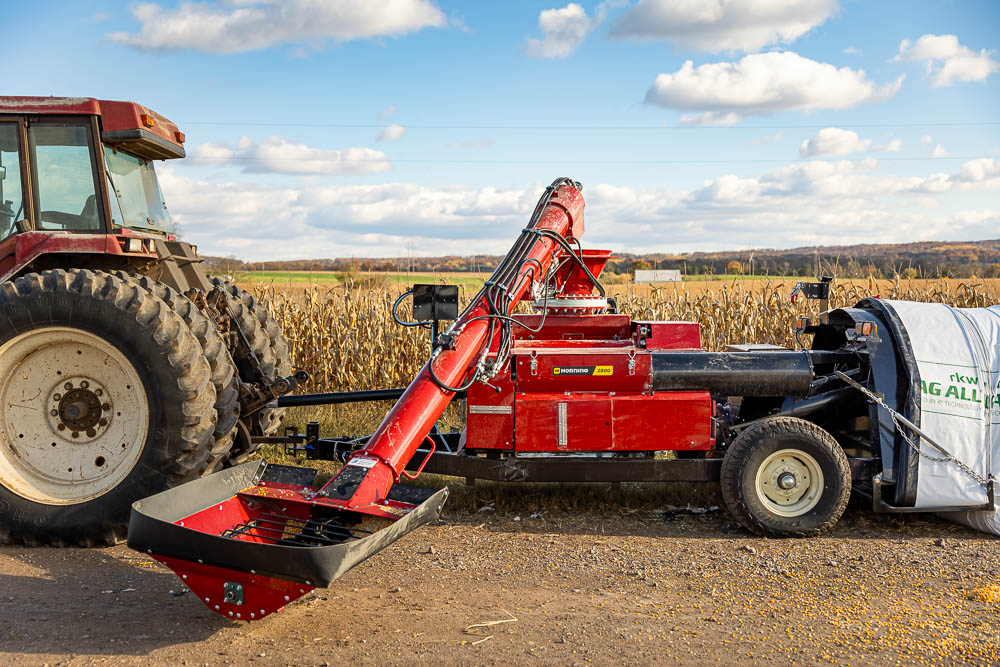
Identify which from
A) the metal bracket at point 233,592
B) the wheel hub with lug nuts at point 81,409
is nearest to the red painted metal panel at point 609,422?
the metal bracket at point 233,592

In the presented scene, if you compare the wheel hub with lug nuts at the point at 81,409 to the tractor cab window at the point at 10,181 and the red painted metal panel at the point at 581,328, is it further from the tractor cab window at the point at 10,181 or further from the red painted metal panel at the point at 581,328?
the red painted metal panel at the point at 581,328

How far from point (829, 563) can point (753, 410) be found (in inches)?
83.2

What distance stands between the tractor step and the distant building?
6010mm

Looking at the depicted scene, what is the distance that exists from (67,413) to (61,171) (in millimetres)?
1922

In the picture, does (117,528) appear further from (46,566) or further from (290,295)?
(290,295)

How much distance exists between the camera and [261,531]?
4613 millimetres

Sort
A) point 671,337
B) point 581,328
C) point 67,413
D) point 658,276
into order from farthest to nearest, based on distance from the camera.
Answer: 1. point 658,276
2. point 581,328
3. point 671,337
4. point 67,413

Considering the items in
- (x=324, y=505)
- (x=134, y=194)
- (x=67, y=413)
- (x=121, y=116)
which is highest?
(x=121, y=116)

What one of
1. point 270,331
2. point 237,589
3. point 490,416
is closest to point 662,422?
point 490,416

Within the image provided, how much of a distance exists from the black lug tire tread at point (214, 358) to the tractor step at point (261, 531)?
0.94 metres

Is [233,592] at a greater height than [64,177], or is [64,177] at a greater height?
[64,177]

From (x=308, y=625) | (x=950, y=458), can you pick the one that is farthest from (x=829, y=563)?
(x=308, y=625)

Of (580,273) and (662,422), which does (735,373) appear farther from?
(580,273)

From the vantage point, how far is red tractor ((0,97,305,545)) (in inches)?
211
